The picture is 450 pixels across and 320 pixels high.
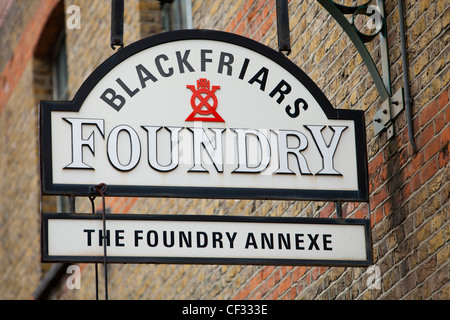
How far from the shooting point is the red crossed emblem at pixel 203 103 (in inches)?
213

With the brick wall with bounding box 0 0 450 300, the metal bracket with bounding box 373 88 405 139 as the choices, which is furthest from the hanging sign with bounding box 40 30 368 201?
the metal bracket with bounding box 373 88 405 139

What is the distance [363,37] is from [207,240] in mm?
1695

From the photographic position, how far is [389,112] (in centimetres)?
609

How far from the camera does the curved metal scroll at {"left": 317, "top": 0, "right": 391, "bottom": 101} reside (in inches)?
237

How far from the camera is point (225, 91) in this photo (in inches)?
217

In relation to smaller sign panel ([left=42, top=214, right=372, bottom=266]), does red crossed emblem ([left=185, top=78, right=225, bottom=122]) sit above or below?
above

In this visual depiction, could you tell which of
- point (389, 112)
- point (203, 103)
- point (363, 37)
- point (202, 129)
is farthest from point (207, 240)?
point (363, 37)

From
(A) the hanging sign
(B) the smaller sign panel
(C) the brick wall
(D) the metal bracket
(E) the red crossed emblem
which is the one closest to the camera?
(B) the smaller sign panel

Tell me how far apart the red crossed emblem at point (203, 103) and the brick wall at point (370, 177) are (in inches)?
35.4

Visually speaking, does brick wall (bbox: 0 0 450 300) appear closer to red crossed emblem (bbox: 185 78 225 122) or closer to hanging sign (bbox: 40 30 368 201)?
hanging sign (bbox: 40 30 368 201)

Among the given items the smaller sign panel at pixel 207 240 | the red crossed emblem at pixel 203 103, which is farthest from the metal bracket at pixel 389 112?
the red crossed emblem at pixel 203 103

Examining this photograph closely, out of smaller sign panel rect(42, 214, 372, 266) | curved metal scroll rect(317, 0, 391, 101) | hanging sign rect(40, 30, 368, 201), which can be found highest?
curved metal scroll rect(317, 0, 391, 101)

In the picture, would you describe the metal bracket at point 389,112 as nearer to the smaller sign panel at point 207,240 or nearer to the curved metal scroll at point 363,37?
the curved metal scroll at point 363,37

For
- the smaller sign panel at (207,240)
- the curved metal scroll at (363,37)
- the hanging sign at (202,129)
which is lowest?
the smaller sign panel at (207,240)
